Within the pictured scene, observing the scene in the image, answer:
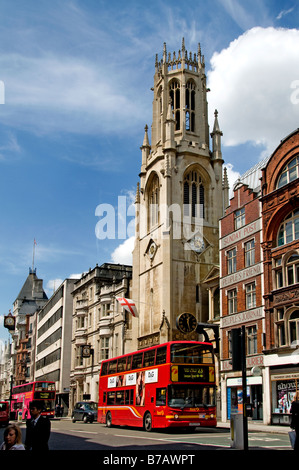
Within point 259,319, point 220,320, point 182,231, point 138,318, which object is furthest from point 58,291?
point 259,319

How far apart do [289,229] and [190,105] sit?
32189mm

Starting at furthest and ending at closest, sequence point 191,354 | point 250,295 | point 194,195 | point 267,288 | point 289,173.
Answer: point 194,195 → point 250,295 → point 267,288 → point 289,173 → point 191,354

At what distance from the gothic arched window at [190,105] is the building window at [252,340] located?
31.4 m

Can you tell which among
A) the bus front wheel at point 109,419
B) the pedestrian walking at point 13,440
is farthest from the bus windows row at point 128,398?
the pedestrian walking at point 13,440

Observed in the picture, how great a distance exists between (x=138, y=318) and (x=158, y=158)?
17.1m

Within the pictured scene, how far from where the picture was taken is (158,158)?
196 ft

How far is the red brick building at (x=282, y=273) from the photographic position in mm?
33497

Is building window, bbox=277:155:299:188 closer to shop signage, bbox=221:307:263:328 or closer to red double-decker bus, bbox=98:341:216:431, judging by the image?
shop signage, bbox=221:307:263:328

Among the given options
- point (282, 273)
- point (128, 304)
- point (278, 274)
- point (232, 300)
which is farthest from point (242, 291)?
point (128, 304)

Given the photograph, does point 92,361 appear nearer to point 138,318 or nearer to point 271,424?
point 138,318

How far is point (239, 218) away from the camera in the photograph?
41656 millimetres

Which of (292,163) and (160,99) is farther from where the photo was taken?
(160,99)

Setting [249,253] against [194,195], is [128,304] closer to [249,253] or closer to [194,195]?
[194,195]

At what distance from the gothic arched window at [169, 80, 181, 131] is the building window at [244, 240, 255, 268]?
2683 cm
